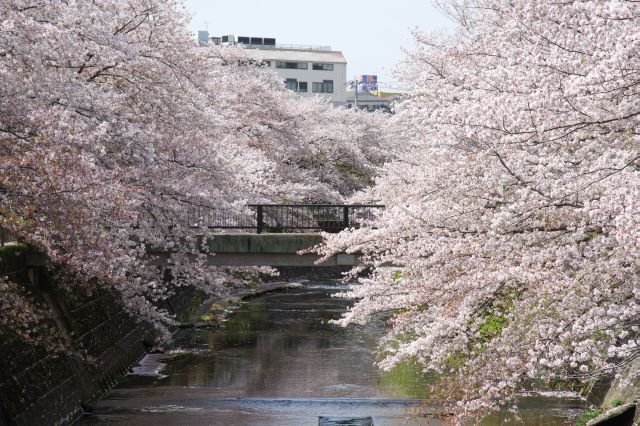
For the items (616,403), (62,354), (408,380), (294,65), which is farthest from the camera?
(294,65)

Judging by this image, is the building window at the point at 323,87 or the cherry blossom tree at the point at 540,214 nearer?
the cherry blossom tree at the point at 540,214

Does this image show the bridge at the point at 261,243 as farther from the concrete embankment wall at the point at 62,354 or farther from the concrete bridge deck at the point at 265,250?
the concrete embankment wall at the point at 62,354

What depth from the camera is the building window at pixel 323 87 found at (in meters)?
100

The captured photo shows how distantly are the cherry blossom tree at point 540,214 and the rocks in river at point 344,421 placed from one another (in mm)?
3593

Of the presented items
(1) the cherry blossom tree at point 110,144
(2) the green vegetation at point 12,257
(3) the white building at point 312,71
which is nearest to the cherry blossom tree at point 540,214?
(1) the cherry blossom tree at point 110,144

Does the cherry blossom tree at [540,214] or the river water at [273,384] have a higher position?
→ the cherry blossom tree at [540,214]

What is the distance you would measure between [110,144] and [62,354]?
4.34 meters

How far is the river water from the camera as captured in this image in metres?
17.0

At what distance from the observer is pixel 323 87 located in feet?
328

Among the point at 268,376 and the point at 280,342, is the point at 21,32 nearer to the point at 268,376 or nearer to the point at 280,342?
the point at 268,376

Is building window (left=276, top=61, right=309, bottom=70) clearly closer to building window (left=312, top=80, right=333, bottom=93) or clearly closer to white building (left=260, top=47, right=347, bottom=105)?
white building (left=260, top=47, right=347, bottom=105)

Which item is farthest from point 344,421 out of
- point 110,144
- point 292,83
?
point 292,83

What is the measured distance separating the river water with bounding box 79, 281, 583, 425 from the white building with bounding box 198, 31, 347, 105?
7122 cm

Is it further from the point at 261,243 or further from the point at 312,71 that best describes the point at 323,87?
the point at 261,243
